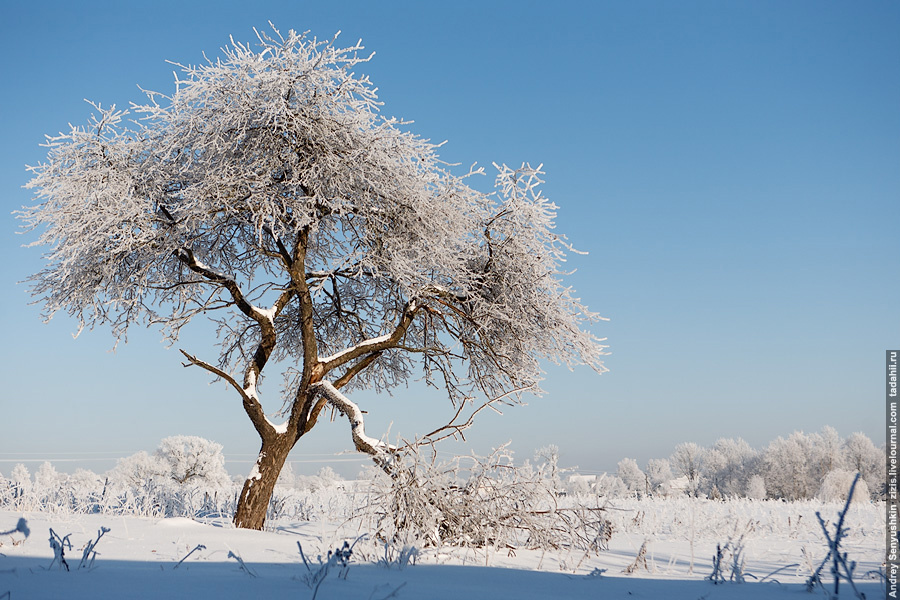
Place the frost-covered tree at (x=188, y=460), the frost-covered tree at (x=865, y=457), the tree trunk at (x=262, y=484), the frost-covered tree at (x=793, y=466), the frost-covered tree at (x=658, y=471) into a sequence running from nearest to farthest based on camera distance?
the tree trunk at (x=262, y=484), the frost-covered tree at (x=188, y=460), the frost-covered tree at (x=865, y=457), the frost-covered tree at (x=793, y=466), the frost-covered tree at (x=658, y=471)

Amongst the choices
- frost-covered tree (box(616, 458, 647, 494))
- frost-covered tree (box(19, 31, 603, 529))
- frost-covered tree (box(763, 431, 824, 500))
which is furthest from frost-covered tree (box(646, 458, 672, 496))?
frost-covered tree (box(19, 31, 603, 529))

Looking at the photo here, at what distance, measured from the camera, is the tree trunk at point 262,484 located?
26.0 feet

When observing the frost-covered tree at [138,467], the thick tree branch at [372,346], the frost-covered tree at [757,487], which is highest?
the thick tree branch at [372,346]

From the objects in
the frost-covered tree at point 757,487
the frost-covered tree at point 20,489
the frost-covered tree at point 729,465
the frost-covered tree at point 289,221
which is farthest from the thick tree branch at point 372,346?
the frost-covered tree at point 729,465

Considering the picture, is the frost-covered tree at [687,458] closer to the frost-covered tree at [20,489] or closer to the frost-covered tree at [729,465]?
the frost-covered tree at [729,465]

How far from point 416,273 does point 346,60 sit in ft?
10.6

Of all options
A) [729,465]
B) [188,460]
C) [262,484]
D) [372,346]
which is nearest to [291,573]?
[262,484]

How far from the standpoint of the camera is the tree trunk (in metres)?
7.93

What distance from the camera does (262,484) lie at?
812 cm

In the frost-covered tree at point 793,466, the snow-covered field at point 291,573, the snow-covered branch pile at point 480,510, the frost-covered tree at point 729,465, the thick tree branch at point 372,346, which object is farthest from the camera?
the frost-covered tree at point 729,465

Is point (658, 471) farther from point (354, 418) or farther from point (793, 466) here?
point (354, 418)

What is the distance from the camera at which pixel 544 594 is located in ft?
9.43

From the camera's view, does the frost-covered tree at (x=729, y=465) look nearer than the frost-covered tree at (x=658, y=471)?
Yes

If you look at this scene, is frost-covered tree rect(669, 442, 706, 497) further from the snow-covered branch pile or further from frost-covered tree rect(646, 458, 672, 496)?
the snow-covered branch pile
